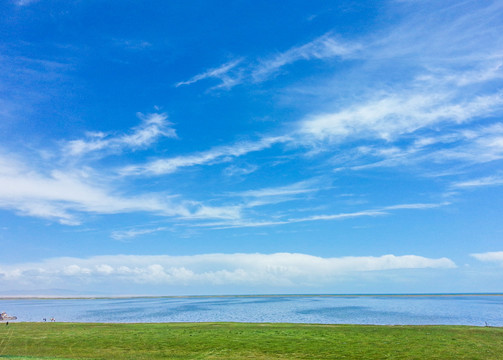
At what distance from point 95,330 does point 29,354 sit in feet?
63.7

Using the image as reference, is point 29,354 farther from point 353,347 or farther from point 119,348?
point 353,347

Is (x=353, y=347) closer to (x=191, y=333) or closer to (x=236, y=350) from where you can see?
(x=236, y=350)

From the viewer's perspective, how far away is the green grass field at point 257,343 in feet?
133

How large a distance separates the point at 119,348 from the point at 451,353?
42.0m

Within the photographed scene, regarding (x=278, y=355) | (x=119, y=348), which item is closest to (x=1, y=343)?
(x=119, y=348)

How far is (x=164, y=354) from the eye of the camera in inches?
1654

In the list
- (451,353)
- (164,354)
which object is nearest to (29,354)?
(164,354)

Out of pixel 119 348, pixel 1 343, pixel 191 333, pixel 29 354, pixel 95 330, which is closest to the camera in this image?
pixel 29 354

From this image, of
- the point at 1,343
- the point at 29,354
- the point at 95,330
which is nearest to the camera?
the point at 29,354

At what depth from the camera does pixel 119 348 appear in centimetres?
4544

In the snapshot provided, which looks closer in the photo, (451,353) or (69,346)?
(451,353)

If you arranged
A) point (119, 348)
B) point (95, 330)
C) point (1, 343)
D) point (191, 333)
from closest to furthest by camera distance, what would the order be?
1. point (119, 348)
2. point (1, 343)
3. point (191, 333)
4. point (95, 330)

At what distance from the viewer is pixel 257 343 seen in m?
47.2

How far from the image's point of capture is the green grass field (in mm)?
40531
